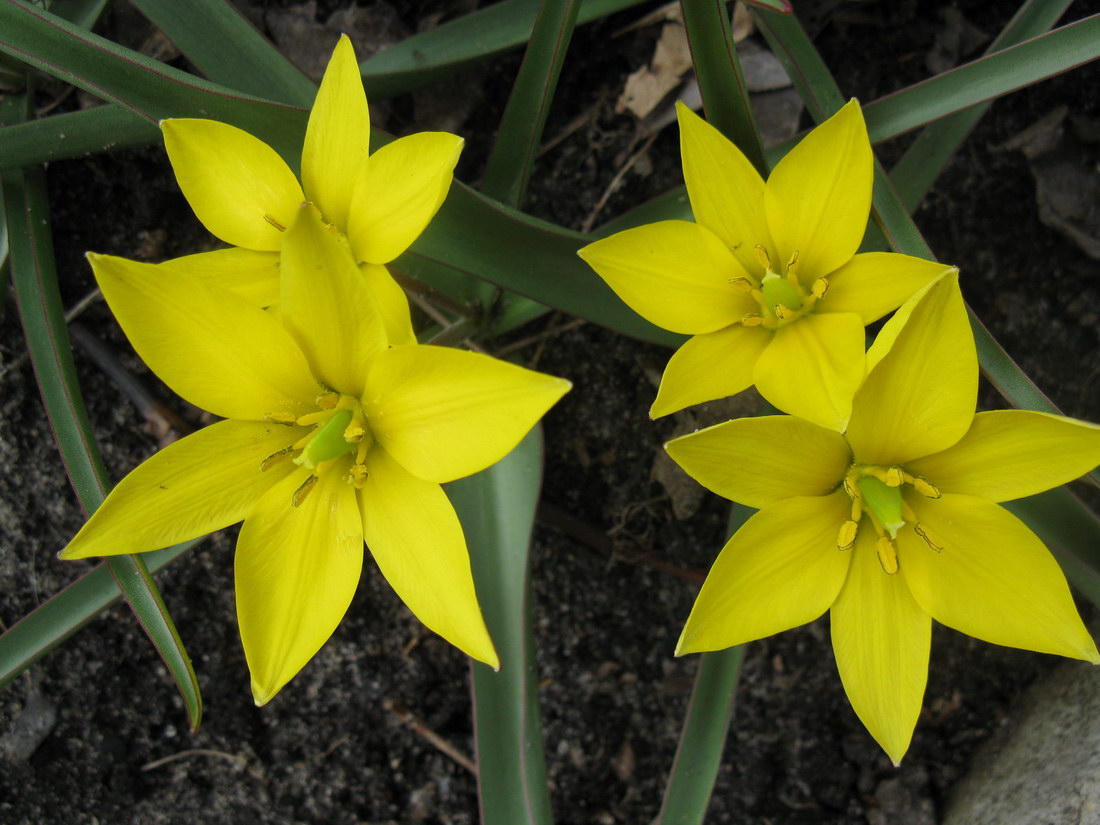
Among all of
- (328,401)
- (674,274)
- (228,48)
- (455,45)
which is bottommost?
(328,401)

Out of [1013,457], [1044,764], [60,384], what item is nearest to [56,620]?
[60,384]

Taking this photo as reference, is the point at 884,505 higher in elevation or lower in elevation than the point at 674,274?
lower

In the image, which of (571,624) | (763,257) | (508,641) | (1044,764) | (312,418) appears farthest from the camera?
(571,624)

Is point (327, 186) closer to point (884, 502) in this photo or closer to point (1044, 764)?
point (884, 502)

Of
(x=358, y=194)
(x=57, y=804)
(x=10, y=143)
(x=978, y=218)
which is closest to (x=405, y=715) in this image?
(x=57, y=804)

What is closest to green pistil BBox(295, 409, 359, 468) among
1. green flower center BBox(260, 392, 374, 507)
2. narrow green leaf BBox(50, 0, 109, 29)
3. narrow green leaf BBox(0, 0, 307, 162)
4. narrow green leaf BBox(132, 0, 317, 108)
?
green flower center BBox(260, 392, 374, 507)

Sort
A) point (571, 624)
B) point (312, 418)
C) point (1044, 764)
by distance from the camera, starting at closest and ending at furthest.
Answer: point (312, 418), point (1044, 764), point (571, 624)
